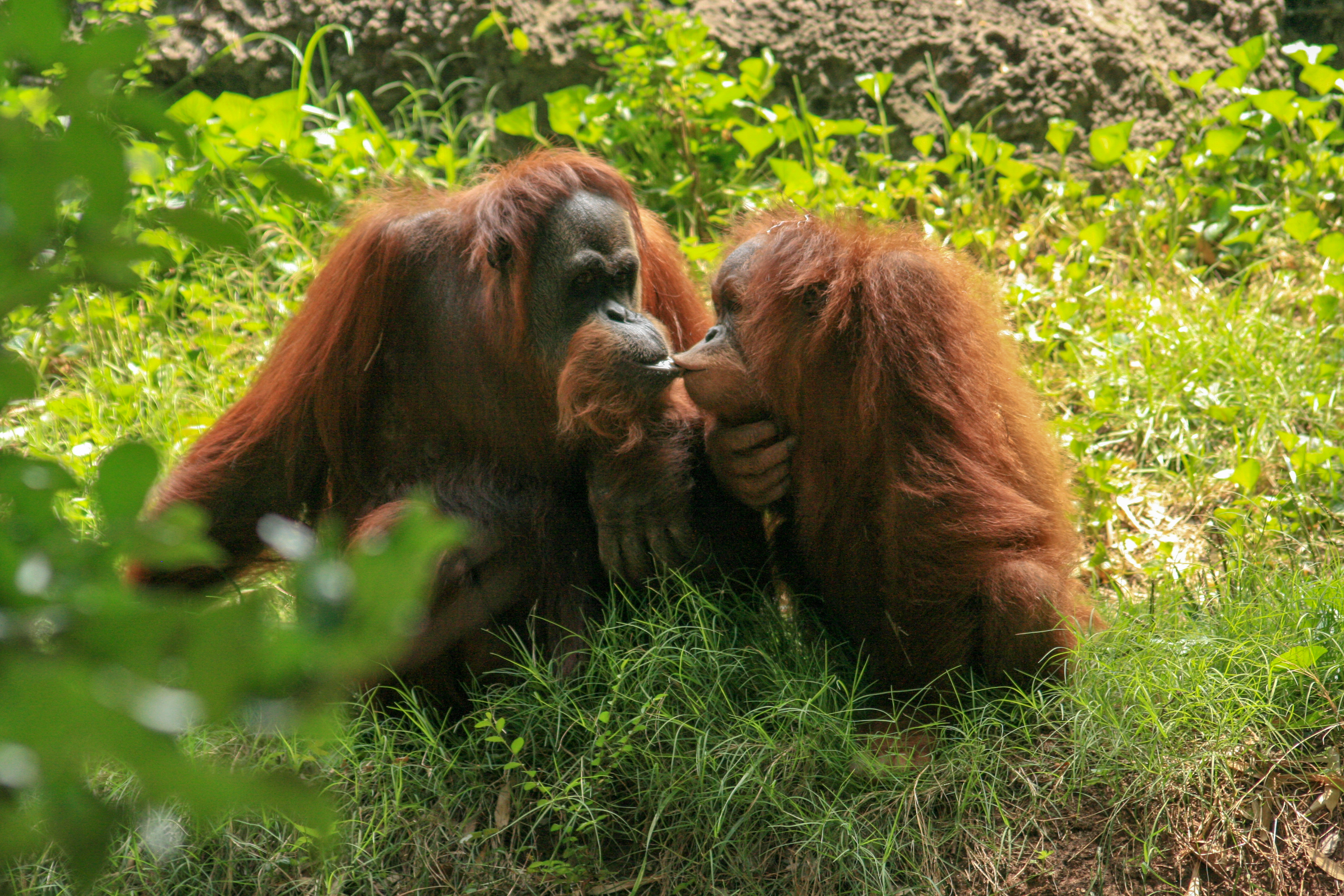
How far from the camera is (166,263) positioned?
2.68 ft

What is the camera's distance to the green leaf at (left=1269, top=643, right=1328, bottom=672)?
6.88 ft

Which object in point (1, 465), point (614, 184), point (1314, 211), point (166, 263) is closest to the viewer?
point (1, 465)

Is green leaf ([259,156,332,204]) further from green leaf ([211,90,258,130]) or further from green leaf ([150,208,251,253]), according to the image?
green leaf ([211,90,258,130])

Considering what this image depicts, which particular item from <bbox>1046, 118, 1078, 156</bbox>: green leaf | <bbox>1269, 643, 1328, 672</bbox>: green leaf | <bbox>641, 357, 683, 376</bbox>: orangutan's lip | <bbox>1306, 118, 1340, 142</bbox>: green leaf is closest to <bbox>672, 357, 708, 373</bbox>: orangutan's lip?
<bbox>641, 357, 683, 376</bbox>: orangutan's lip

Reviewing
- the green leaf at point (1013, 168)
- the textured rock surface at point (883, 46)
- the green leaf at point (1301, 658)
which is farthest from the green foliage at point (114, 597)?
the textured rock surface at point (883, 46)

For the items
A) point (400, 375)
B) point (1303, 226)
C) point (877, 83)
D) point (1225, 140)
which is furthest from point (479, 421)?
point (1225, 140)

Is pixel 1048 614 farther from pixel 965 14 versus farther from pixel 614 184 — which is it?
pixel 965 14

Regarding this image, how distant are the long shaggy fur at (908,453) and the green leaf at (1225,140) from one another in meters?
2.02

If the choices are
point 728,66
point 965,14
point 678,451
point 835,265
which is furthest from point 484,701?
point 965,14

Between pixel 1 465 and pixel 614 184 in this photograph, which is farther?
pixel 614 184

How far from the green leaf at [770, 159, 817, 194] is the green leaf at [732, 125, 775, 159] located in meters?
0.20

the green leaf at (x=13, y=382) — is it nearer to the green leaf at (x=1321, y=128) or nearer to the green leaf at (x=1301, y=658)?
the green leaf at (x=1301, y=658)

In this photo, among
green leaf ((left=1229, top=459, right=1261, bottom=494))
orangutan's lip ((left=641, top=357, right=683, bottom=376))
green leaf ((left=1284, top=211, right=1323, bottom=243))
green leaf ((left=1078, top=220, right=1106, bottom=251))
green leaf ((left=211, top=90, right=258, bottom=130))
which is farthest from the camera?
green leaf ((left=211, top=90, right=258, bottom=130))

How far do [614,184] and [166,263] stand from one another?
153cm
